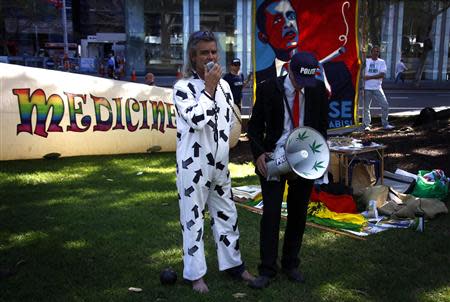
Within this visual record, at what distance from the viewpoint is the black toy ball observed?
4.15m

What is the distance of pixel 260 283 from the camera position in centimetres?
408

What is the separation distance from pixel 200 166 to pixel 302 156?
81 centimetres

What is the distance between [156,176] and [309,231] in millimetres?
3255

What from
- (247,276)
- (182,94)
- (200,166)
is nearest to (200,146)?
(200,166)

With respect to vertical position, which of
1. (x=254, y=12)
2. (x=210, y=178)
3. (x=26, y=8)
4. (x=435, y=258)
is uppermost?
(x=26, y=8)

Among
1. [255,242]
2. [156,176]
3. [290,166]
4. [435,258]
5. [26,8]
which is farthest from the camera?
[26,8]

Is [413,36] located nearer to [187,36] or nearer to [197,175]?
[187,36]

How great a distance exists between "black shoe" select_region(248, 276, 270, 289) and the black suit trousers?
0.13 ft

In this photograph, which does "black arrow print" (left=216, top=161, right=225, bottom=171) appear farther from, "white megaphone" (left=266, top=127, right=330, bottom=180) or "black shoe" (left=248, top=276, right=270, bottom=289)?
"black shoe" (left=248, top=276, right=270, bottom=289)

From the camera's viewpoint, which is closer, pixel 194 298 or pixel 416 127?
pixel 194 298

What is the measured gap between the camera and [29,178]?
7.74 m

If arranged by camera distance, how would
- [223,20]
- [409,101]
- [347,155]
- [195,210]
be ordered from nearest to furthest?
1. [195,210]
2. [347,155]
3. [409,101]
4. [223,20]

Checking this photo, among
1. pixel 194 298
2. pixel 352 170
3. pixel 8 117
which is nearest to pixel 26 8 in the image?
pixel 8 117

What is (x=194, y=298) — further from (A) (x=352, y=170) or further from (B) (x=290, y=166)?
(A) (x=352, y=170)
